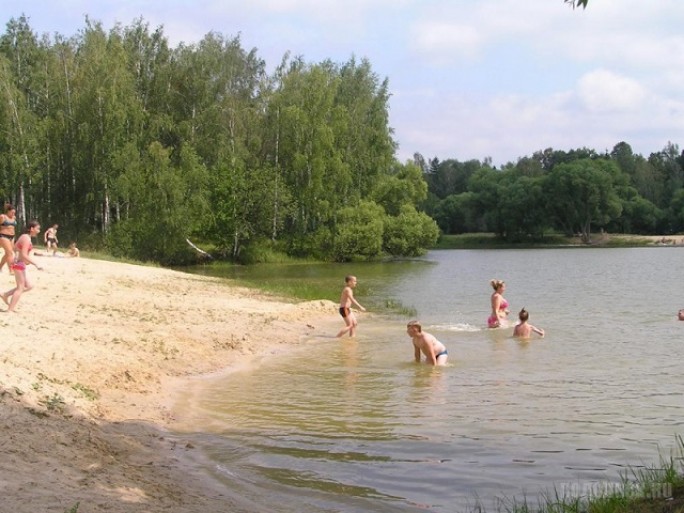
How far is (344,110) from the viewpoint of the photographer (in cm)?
6131

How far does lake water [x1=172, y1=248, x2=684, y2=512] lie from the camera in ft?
23.8

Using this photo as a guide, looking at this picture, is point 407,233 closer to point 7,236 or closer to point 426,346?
point 7,236

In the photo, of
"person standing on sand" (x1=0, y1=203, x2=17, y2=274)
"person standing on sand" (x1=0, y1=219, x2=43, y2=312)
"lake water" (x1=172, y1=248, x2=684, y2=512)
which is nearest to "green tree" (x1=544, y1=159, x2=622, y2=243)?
"lake water" (x1=172, y1=248, x2=684, y2=512)

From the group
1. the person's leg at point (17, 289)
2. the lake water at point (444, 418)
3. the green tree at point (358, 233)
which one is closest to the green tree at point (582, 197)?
the green tree at point (358, 233)

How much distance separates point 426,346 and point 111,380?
20.2ft

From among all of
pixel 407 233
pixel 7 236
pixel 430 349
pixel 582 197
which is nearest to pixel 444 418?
pixel 430 349

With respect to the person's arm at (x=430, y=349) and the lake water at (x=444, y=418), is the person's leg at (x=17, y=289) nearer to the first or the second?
the lake water at (x=444, y=418)

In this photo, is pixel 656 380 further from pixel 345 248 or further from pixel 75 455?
pixel 345 248

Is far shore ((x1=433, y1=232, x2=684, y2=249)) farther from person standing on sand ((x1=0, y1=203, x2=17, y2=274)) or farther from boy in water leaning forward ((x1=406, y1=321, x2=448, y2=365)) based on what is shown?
boy in water leaning forward ((x1=406, y1=321, x2=448, y2=365))

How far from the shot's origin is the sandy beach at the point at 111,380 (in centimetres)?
613

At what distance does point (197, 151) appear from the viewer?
184 feet

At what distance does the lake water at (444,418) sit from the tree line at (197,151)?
1321 inches

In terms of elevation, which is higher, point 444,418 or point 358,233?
point 358,233

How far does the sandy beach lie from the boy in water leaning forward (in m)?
3.31
